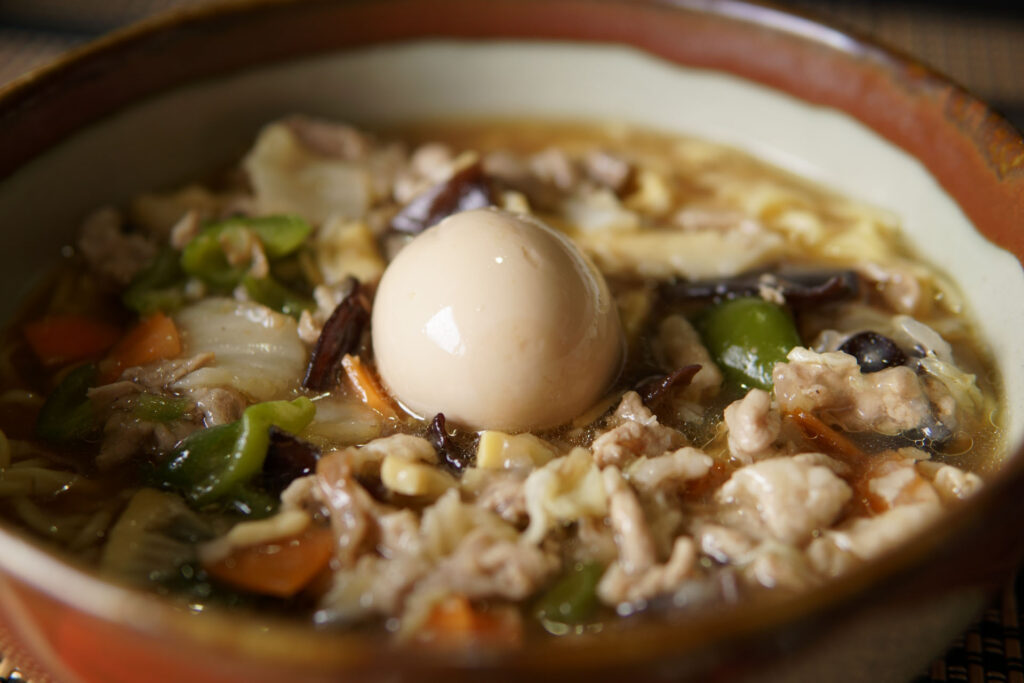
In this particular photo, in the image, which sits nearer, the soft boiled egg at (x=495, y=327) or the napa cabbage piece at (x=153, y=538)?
the napa cabbage piece at (x=153, y=538)

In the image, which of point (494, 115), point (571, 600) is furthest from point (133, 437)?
point (494, 115)

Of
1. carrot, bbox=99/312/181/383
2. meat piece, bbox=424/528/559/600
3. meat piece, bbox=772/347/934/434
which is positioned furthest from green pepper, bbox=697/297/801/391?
carrot, bbox=99/312/181/383

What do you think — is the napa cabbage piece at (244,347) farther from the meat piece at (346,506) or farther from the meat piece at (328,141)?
the meat piece at (328,141)

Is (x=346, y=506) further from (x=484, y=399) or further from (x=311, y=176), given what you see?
(x=311, y=176)

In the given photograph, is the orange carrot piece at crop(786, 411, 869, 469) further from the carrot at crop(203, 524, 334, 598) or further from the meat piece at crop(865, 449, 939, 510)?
the carrot at crop(203, 524, 334, 598)

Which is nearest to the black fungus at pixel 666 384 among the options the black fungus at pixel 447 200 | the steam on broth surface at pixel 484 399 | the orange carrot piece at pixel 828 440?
the steam on broth surface at pixel 484 399
